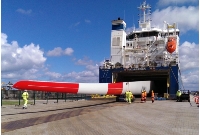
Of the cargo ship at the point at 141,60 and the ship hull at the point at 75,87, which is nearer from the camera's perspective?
the ship hull at the point at 75,87

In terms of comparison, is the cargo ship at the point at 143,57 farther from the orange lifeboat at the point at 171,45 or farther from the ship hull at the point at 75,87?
the ship hull at the point at 75,87

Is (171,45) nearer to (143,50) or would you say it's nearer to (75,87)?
(143,50)

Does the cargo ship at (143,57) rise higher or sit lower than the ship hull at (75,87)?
higher

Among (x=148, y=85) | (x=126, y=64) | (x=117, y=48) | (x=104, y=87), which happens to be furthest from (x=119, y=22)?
(x=104, y=87)

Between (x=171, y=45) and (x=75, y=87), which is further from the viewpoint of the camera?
(x=171, y=45)

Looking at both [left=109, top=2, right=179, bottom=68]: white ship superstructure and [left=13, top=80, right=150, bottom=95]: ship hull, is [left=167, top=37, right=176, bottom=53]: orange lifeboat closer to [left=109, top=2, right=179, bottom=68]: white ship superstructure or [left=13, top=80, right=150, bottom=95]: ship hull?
[left=109, top=2, right=179, bottom=68]: white ship superstructure

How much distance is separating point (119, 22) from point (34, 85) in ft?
61.8

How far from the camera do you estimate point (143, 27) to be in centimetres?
3706

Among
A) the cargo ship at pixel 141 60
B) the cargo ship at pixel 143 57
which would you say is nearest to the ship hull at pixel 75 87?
the cargo ship at pixel 141 60

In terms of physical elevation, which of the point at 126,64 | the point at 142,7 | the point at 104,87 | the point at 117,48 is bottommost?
the point at 104,87

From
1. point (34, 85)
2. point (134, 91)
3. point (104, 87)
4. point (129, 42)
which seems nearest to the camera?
point (34, 85)

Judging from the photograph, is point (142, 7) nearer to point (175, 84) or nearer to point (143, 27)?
point (143, 27)

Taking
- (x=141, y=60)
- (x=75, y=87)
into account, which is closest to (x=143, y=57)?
(x=141, y=60)

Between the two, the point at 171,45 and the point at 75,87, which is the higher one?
the point at 171,45
